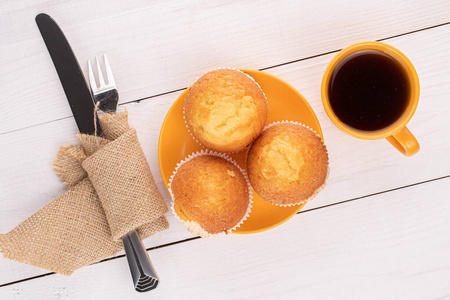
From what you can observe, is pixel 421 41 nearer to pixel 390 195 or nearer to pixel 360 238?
pixel 390 195

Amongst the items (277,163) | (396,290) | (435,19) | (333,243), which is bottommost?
(396,290)

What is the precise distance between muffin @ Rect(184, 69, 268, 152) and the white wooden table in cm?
18

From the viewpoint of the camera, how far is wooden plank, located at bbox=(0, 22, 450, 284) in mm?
847

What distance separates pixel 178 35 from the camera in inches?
33.7

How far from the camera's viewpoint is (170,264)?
2.88ft

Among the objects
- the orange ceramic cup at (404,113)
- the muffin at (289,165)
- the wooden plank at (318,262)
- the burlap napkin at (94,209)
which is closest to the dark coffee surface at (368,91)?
the orange ceramic cup at (404,113)

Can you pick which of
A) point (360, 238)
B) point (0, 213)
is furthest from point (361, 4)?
point (0, 213)

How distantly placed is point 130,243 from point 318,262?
486 mm

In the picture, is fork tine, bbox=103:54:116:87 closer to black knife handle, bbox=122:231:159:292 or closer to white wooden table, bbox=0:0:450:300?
white wooden table, bbox=0:0:450:300

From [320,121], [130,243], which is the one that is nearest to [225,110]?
[320,121]

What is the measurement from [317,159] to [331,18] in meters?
0.40

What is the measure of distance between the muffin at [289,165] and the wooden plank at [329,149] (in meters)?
0.18

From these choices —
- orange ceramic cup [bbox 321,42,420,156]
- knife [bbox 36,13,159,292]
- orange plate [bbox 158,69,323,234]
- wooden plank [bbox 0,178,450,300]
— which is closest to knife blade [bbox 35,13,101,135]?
knife [bbox 36,13,159,292]

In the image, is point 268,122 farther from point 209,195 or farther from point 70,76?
point 70,76
